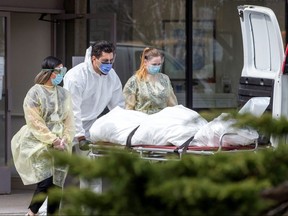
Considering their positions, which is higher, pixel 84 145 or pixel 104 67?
pixel 104 67

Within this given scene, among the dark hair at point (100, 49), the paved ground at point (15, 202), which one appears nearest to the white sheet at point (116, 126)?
the dark hair at point (100, 49)

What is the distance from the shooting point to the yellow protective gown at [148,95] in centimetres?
891

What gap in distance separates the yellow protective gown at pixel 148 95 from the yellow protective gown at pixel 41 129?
2.81 feet

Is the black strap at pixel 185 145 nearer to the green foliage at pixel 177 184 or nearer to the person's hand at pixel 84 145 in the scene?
the person's hand at pixel 84 145

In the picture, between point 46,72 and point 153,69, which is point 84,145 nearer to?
point 46,72

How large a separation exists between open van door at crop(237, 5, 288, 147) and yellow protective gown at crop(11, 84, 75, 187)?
1.65m

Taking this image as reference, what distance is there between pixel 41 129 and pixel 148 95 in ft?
4.16

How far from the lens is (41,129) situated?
26.5 feet

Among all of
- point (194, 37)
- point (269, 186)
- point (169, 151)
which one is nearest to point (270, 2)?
point (194, 37)

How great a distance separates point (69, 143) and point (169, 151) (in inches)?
→ 40.7

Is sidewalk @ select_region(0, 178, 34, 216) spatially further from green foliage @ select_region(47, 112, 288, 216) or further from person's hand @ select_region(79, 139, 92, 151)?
green foliage @ select_region(47, 112, 288, 216)

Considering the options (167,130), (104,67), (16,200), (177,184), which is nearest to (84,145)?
(167,130)

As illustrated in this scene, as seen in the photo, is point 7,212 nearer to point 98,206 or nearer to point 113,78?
point 113,78

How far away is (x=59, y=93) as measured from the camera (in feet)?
27.1
